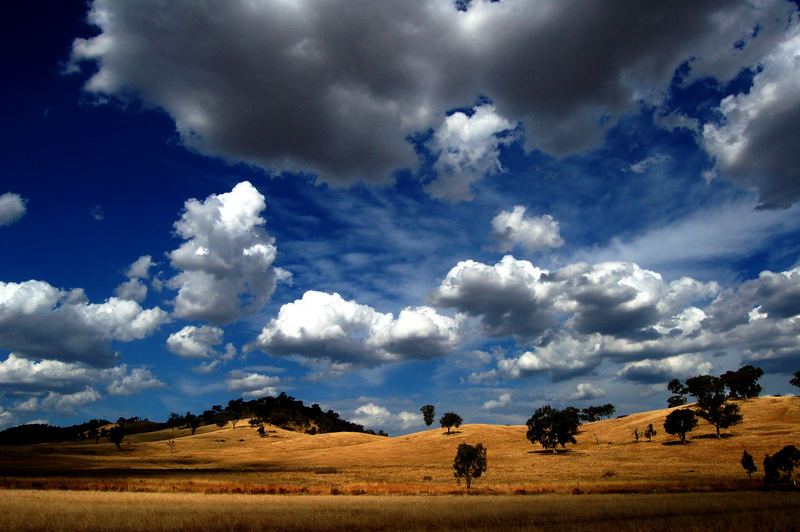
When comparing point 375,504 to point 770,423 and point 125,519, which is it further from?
point 770,423

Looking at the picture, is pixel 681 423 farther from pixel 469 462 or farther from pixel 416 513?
pixel 416 513

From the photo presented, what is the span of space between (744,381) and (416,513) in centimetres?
13463

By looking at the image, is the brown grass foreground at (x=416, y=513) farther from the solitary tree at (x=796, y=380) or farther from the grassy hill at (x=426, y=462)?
the solitary tree at (x=796, y=380)

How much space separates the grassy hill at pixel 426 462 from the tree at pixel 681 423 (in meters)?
2.13

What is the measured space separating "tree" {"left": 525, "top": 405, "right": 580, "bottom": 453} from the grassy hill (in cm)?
Result: 280

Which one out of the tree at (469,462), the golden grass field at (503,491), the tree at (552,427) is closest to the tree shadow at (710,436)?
the golden grass field at (503,491)

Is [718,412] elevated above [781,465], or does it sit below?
above

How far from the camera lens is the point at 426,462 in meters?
92.1

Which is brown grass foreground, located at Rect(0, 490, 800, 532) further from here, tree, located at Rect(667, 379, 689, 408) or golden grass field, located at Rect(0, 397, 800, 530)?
tree, located at Rect(667, 379, 689, 408)

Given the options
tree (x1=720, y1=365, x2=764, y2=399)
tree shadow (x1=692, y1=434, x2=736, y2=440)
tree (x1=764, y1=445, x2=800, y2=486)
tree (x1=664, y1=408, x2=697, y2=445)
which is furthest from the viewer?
tree (x1=720, y1=365, x2=764, y2=399)

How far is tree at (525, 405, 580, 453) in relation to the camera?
9398 centimetres

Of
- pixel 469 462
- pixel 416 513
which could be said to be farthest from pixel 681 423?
pixel 416 513

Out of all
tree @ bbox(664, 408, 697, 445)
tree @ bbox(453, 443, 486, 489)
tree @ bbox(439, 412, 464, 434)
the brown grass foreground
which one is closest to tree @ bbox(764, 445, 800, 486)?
the brown grass foreground

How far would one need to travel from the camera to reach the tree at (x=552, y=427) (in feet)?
308
